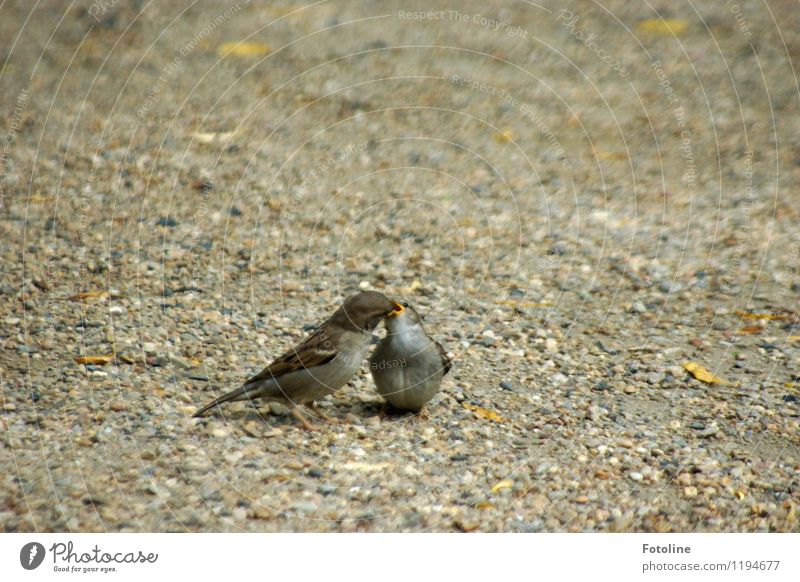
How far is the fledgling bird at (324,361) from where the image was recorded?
684 cm

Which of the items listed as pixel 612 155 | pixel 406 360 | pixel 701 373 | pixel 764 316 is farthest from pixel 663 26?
pixel 406 360

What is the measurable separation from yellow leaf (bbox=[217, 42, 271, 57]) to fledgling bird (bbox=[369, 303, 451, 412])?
808 centimetres

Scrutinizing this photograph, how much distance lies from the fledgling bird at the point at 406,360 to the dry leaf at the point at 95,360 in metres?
2.32

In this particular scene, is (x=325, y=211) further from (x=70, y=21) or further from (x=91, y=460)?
(x=70, y=21)

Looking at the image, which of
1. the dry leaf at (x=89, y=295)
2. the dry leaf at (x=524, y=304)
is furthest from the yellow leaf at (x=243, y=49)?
the dry leaf at (x=524, y=304)

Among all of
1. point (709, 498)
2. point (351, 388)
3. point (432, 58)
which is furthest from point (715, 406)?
point (432, 58)

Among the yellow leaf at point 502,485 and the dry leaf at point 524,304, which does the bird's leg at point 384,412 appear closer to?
the yellow leaf at point 502,485

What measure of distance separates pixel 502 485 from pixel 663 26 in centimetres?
1019

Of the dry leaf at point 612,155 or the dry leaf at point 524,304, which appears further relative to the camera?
the dry leaf at point 612,155

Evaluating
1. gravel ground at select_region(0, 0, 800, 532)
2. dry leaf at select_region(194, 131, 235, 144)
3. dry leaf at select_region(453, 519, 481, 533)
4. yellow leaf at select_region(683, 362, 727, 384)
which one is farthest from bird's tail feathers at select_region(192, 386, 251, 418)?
dry leaf at select_region(194, 131, 235, 144)

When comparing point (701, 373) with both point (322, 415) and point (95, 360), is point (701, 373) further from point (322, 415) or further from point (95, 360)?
point (95, 360)

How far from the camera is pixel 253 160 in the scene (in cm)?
1179

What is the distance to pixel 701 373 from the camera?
8.18 m

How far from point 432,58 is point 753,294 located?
6208mm
